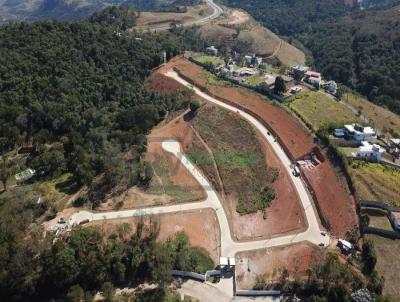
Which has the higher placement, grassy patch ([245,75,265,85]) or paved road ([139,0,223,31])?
grassy patch ([245,75,265,85])

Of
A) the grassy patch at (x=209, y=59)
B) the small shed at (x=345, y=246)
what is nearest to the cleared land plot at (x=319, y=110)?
the small shed at (x=345, y=246)

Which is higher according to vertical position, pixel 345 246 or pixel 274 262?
pixel 345 246

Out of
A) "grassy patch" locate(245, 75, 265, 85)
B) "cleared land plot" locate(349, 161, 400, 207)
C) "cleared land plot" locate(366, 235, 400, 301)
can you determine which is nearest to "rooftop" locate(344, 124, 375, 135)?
"cleared land plot" locate(349, 161, 400, 207)

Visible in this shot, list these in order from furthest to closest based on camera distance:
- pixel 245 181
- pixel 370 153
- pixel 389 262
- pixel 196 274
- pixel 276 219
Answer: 1. pixel 370 153
2. pixel 245 181
3. pixel 276 219
4. pixel 196 274
5. pixel 389 262

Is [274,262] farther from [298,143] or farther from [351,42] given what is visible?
[351,42]

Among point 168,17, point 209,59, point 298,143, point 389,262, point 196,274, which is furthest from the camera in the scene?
point 168,17

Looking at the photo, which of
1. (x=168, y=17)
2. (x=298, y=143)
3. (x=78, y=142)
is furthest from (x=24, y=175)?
(x=168, y=17)

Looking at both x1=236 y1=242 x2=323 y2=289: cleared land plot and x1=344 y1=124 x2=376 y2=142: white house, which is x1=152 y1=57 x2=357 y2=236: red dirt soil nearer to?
x1=236 y1=242 x2=323 y2=289: cleared land plot

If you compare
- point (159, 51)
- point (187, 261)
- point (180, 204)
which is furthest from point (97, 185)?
point (159, 51)

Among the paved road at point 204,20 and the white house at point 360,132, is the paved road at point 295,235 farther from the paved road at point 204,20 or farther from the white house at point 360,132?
the paved road at point 204,20
